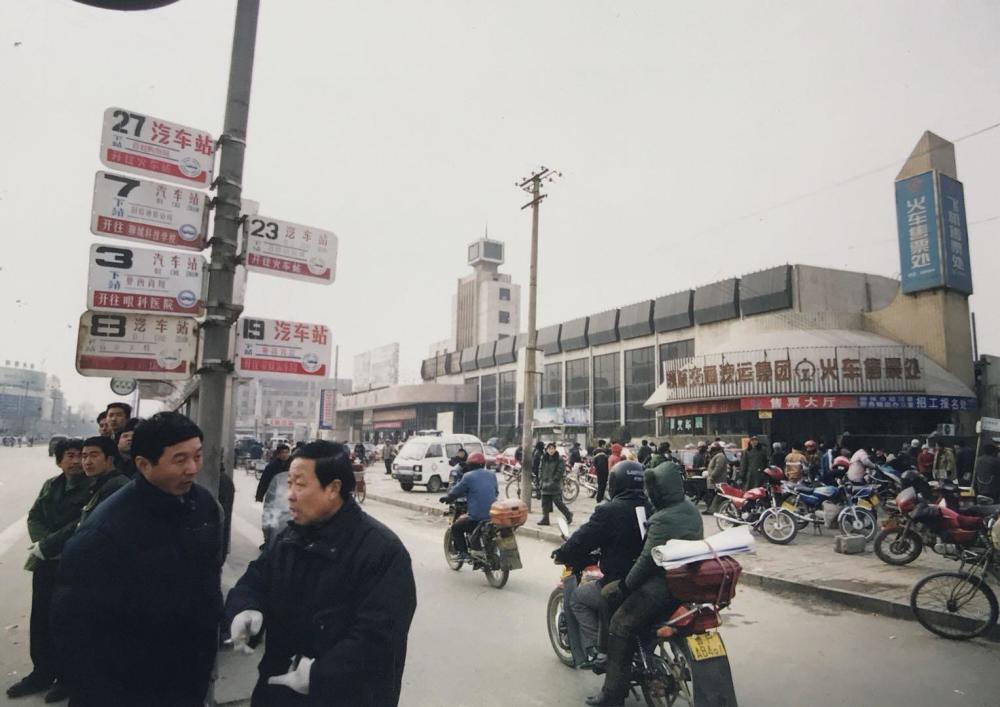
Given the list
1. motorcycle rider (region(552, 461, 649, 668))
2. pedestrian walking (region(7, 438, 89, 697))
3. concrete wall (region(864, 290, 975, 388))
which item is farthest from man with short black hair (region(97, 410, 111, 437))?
concrete wall (region(864, 290, 975, 388))

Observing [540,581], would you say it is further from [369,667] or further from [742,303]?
[742,303]

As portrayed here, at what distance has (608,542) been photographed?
3902 mm

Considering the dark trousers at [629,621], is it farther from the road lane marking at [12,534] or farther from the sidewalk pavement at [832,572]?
the road lane marking at [12,534]

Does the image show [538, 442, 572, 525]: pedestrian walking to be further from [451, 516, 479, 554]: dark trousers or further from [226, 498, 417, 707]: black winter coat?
[226, 498, 417, 707]: black winter coat

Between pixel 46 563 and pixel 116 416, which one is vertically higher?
pixel 116 416

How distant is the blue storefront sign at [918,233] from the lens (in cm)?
2461

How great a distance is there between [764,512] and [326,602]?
387 inches

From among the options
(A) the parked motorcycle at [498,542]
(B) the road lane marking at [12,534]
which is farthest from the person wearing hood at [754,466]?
(B) the road lane marking at [12,534]

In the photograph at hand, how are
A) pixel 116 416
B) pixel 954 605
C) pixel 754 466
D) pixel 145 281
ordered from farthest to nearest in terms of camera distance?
pixel 754 466 → pixel 116 416 → pixel 954 605 → pixel 145 281

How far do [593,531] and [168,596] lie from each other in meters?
2.50

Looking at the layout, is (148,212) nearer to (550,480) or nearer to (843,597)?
(843,597)

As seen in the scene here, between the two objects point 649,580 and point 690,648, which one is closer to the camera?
point 690,648

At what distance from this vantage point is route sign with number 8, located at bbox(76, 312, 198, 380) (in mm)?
3666

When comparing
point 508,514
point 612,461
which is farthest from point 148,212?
point 612,461
